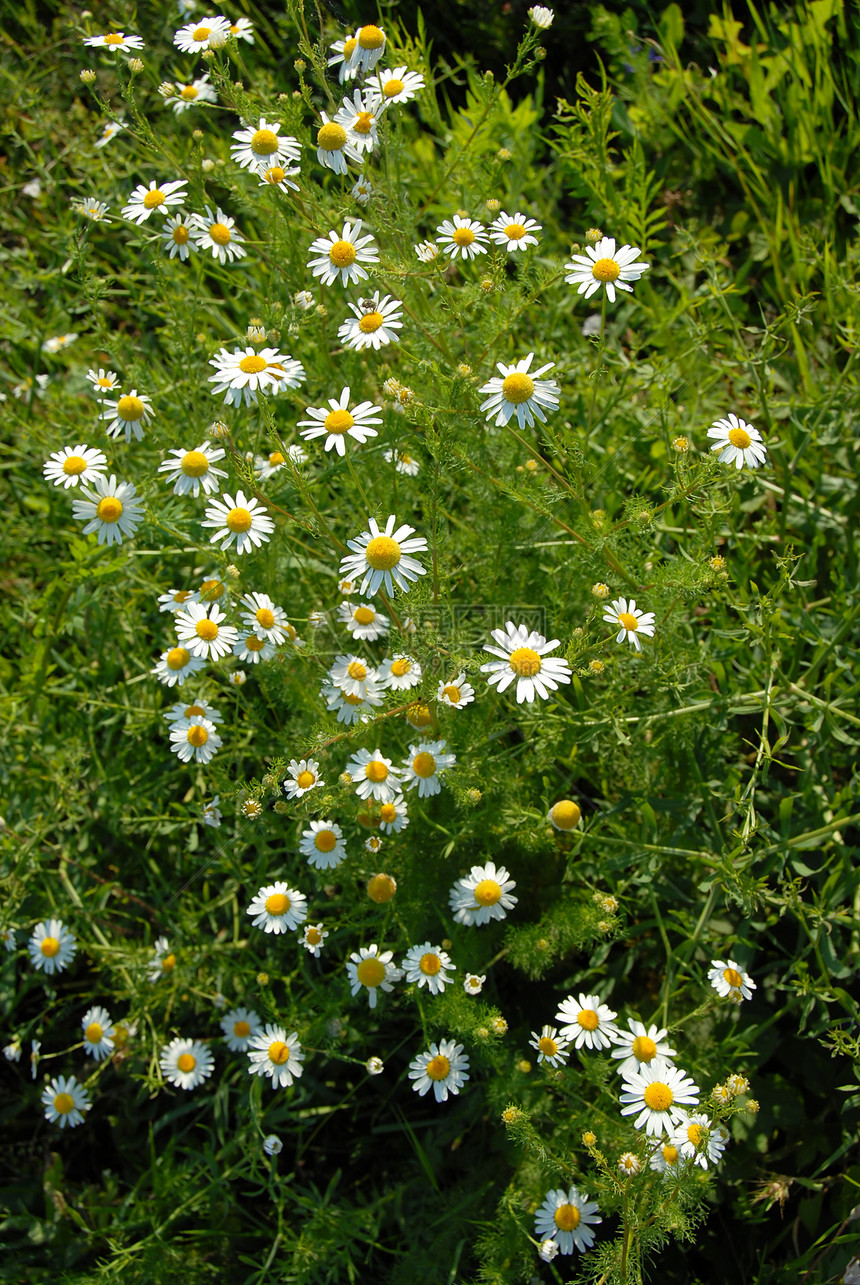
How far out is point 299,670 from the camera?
2615mm

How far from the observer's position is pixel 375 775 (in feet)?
7.23

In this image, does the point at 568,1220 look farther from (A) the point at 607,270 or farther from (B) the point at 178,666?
(A) the point at 607,270

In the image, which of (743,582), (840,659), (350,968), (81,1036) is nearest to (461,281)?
(743,582)

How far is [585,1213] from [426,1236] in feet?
2.00

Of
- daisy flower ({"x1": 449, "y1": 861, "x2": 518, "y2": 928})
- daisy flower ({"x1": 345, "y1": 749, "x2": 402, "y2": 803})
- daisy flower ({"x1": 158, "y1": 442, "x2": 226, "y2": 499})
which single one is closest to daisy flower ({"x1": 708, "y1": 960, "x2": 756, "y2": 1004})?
daisy flower ({"x1": 449, "y1": 861, "x2": 518, "y2": 928})

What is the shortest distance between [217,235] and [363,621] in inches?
46.1

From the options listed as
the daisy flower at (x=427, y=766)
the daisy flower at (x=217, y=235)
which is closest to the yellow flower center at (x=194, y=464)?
the daisy flower at (x=217, y=235)

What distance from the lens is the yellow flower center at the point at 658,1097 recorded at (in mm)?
1983

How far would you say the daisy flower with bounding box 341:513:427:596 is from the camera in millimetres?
2076

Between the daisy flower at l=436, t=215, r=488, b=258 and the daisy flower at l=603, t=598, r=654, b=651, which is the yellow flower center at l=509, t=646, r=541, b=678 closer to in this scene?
the daisy flower at l=603, t=598, r=654, b=651

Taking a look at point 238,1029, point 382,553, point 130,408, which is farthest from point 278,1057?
point 130,408

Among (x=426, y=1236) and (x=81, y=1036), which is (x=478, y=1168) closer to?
(x=426, y=1236)

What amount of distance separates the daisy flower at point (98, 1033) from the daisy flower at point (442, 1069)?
105 cm

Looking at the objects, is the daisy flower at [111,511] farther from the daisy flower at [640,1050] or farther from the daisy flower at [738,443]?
the daisy flower at [640,1050]
